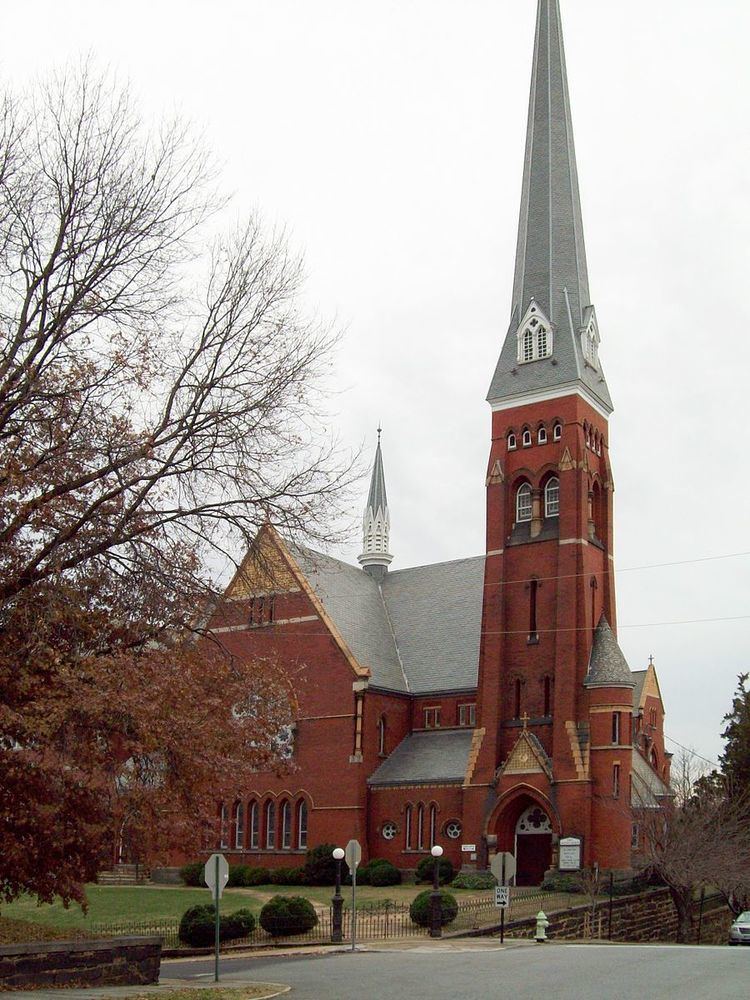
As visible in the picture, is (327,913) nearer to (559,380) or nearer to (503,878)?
(503,878)

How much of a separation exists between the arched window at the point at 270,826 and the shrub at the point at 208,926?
59.9 feet

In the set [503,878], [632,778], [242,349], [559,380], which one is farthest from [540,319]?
→ [242,349]

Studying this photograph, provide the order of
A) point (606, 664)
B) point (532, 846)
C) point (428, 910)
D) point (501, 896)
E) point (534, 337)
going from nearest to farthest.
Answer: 1. point (501, 896)
2. point (428, 910)
3. point (606, 664)
4. point (532, 846)
5. point (534, 337)

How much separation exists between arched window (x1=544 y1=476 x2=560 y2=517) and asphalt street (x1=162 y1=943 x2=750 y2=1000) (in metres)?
25.4

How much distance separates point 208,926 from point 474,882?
47.9ft

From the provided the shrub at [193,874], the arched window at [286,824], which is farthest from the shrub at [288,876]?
the shrub at [193,874]

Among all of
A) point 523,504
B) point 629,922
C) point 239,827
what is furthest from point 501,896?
point 239,827

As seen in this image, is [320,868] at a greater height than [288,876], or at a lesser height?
greater

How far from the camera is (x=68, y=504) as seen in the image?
63.7 feet

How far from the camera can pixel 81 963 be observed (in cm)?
1916

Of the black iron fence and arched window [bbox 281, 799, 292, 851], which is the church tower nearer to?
the black iron fence

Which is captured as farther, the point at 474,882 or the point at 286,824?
the point at 286,824

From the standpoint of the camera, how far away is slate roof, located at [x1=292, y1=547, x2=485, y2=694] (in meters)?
53.5

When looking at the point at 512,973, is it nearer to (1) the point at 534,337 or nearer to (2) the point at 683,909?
(2) the point at 683,909
